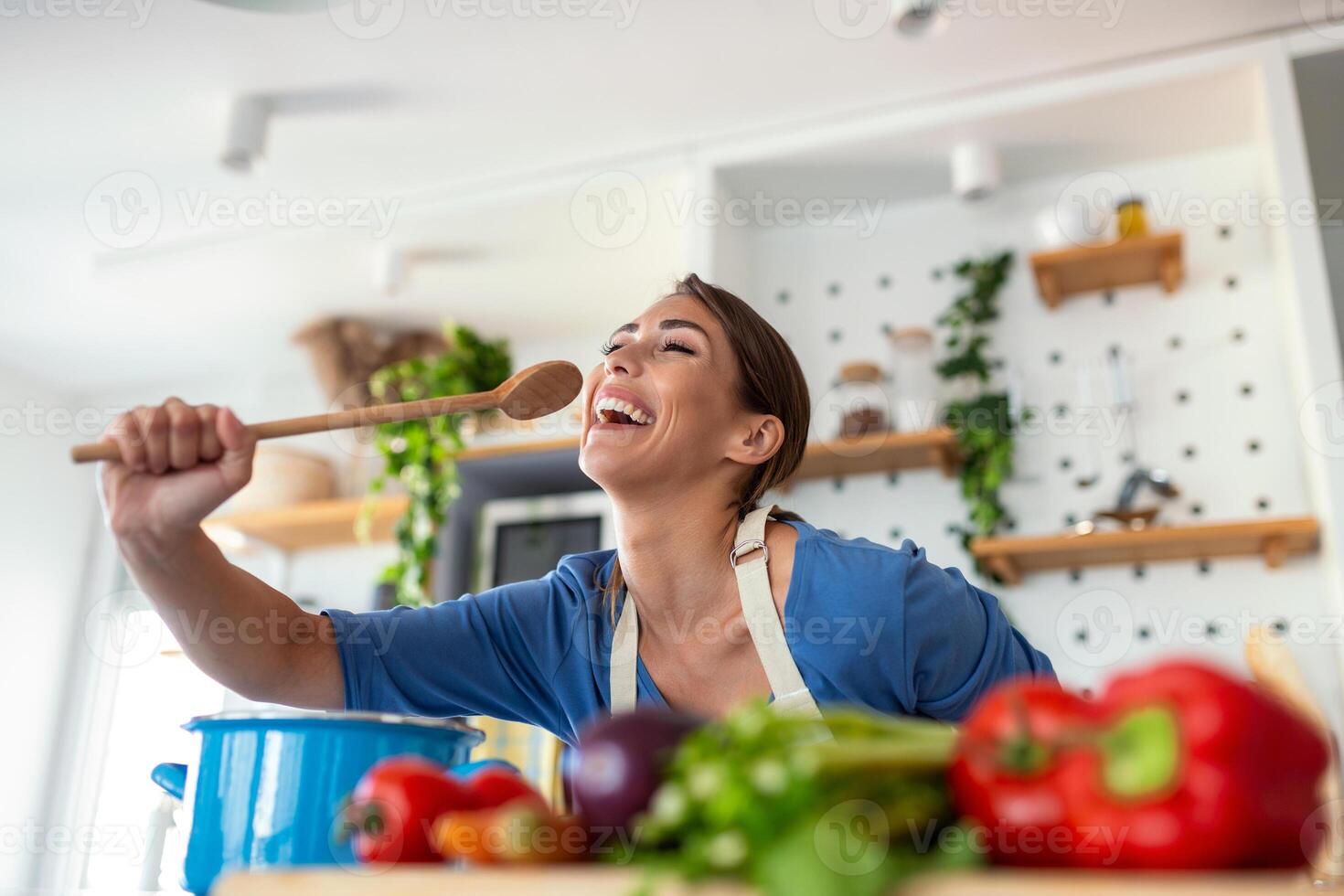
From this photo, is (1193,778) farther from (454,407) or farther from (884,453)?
(884,453)

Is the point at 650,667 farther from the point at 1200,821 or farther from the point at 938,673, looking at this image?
the point at 1200,821

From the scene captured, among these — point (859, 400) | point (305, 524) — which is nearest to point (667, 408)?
point (859, 400)

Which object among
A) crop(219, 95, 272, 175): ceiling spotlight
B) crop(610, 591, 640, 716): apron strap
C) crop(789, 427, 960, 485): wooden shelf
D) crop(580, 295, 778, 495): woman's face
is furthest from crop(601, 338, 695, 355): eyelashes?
crop(219, 95, 272, 175): ceiling spotlight

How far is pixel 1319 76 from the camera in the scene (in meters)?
2.48

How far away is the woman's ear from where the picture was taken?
135 centimetres

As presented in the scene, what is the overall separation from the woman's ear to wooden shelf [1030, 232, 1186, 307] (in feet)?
4.84

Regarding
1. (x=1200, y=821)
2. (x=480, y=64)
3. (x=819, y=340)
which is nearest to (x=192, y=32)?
(x=480, y=64)

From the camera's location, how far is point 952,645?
3.49 ft

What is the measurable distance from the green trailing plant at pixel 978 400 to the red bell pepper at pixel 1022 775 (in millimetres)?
2174

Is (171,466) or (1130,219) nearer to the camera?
(171,466)

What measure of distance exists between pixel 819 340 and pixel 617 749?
252cm

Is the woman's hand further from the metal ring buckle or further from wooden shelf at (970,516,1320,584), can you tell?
wooden shelf at (970,516,1320,584)

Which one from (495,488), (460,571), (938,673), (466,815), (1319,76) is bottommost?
(466,815)

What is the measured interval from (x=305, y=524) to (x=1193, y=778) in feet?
10.7
